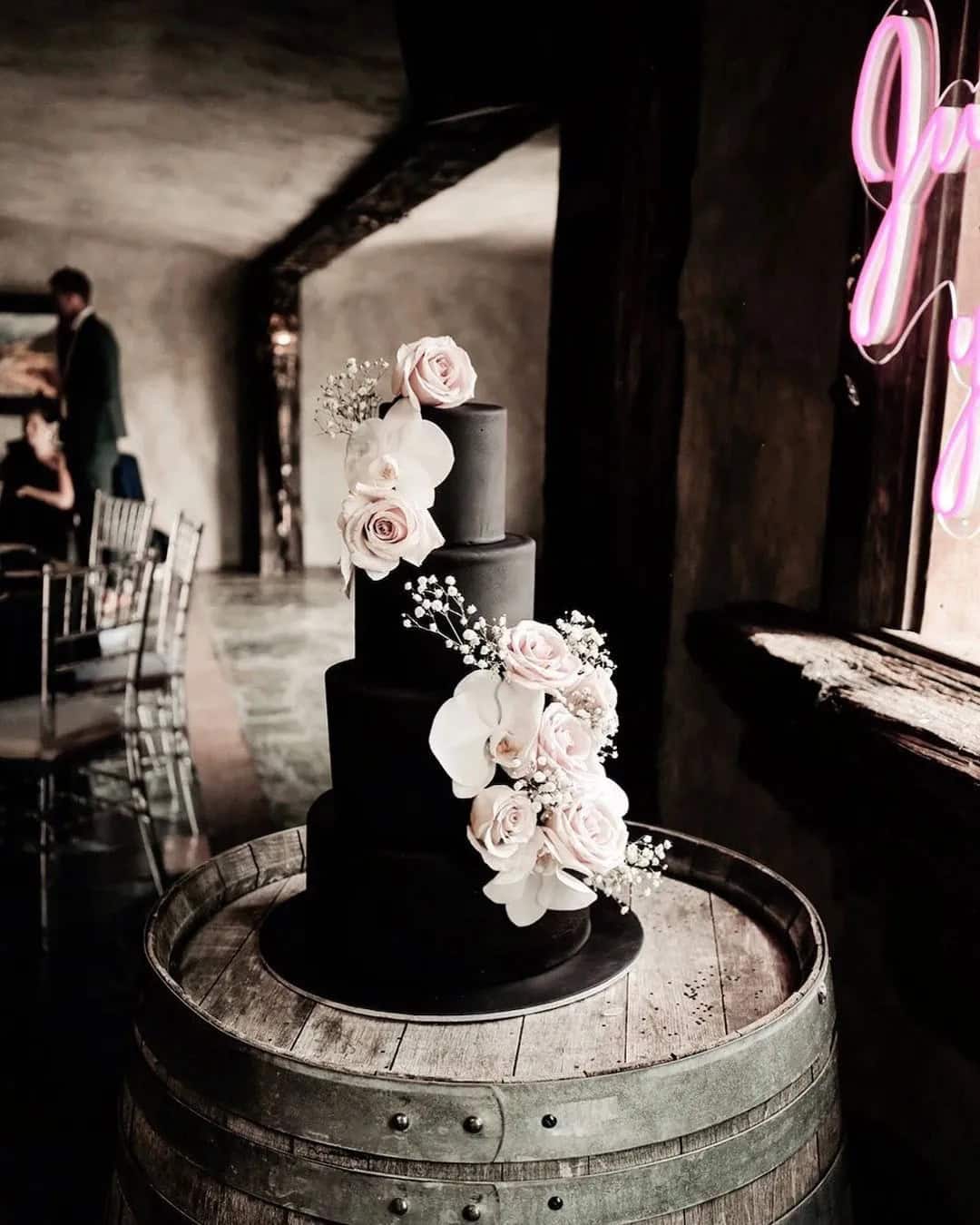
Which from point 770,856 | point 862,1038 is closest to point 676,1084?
point 862,1038

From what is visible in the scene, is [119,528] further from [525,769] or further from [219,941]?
[525,769]

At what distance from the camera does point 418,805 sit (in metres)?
1.25

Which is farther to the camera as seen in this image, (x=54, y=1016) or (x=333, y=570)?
(x=333, y=570)

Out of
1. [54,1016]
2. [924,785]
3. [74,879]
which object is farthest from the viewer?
[74,879]

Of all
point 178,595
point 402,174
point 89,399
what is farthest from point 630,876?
point 89,399

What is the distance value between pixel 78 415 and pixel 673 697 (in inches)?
195

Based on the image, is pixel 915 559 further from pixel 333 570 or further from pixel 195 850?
pixel 333 570

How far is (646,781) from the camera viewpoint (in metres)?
2.55

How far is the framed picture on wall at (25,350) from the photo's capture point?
901 centimetres

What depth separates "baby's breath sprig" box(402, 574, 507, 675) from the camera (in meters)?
1.20

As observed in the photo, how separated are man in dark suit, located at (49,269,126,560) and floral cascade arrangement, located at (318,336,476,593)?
17.9 ft

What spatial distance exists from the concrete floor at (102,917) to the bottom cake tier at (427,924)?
1.28m

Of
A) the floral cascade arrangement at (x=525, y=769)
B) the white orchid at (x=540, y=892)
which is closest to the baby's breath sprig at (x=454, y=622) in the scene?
the floral cascade arrangement at (x=525, y=769)

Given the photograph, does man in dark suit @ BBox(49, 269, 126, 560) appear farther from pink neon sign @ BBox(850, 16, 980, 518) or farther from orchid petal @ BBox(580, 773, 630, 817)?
orchid petal @ BBox(580, 773, 630, 817)
